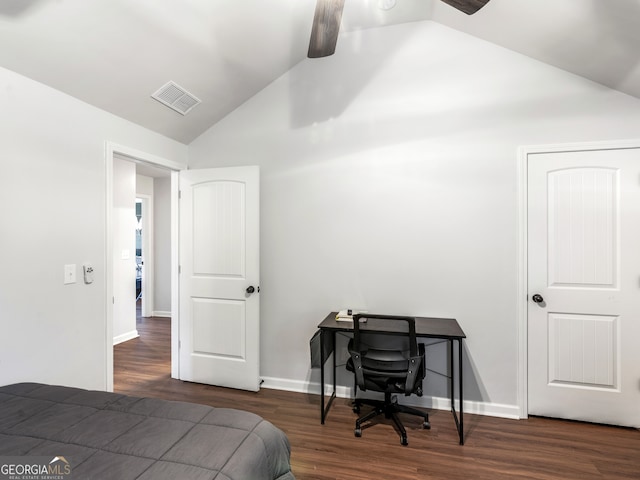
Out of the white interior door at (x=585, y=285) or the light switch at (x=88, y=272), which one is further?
the white interior door at (x=585, y=285)

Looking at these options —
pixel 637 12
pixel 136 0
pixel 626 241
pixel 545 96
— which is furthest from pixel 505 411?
pixel 136 0

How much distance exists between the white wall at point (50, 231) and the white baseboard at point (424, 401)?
1.47 m

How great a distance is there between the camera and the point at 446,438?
2205 mm

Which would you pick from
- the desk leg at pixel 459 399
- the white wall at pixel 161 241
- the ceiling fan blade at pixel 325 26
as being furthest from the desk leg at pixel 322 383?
the white wall at pixel 161 241

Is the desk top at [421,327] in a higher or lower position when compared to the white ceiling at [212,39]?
lower

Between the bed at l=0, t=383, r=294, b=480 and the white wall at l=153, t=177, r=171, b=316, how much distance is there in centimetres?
458

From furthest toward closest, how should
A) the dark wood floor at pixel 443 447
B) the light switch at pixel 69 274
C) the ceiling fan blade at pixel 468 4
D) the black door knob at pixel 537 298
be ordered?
the black door knob at pixel 537 298 → the light switch at pixel 69 274 → the dark wood floor at pixel 443 447 → the ceiling fan blade at pixel 468 4

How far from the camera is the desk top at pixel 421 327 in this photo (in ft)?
7.20

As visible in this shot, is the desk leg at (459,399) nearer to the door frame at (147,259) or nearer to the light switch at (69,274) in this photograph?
the light switch at (69,274)

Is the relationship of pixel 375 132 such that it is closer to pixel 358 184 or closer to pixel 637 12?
pixel 358 184

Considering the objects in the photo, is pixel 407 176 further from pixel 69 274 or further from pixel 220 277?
pixel 69 274

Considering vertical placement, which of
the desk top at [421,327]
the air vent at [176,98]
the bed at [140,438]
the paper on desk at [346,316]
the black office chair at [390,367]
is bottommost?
the black office chair at [390,367]

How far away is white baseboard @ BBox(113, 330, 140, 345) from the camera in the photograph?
4238 mm

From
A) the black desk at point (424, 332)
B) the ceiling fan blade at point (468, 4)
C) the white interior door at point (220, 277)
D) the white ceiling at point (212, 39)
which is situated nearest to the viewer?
the ceiling fan blade at point (468, 4)
